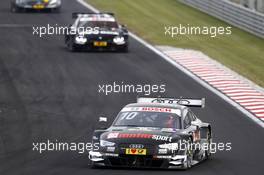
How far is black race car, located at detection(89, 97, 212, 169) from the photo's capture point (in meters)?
17.8

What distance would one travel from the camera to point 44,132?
22266 mm

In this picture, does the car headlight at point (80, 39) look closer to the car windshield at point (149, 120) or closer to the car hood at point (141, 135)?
the car windshield at point (149, 120)

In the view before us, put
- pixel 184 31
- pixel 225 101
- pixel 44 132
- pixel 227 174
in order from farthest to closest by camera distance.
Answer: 1. pixel 184 31
2. pixel 225 101
3. pixel 44 132
4. pixel 227 174

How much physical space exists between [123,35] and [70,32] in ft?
6.49

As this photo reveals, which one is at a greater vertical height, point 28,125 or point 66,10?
point 28,125

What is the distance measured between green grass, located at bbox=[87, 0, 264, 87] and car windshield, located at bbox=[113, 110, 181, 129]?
43.2 feet

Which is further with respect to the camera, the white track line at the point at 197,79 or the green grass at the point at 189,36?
the green grass at the point at 189,36

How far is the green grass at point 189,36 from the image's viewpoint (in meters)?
36.9

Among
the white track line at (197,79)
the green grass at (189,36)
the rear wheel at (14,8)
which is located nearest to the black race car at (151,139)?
the white track line at (197,79)

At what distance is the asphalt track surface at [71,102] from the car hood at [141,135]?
58 centimetres

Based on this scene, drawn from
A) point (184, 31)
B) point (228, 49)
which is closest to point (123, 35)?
point (228, 49)

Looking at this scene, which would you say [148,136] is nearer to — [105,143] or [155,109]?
[105,143]

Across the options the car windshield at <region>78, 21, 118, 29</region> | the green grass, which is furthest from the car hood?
the car windshield at <region>78, 21, 118, 29</region>

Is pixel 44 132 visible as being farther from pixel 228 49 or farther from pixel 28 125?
pixel 228 49
